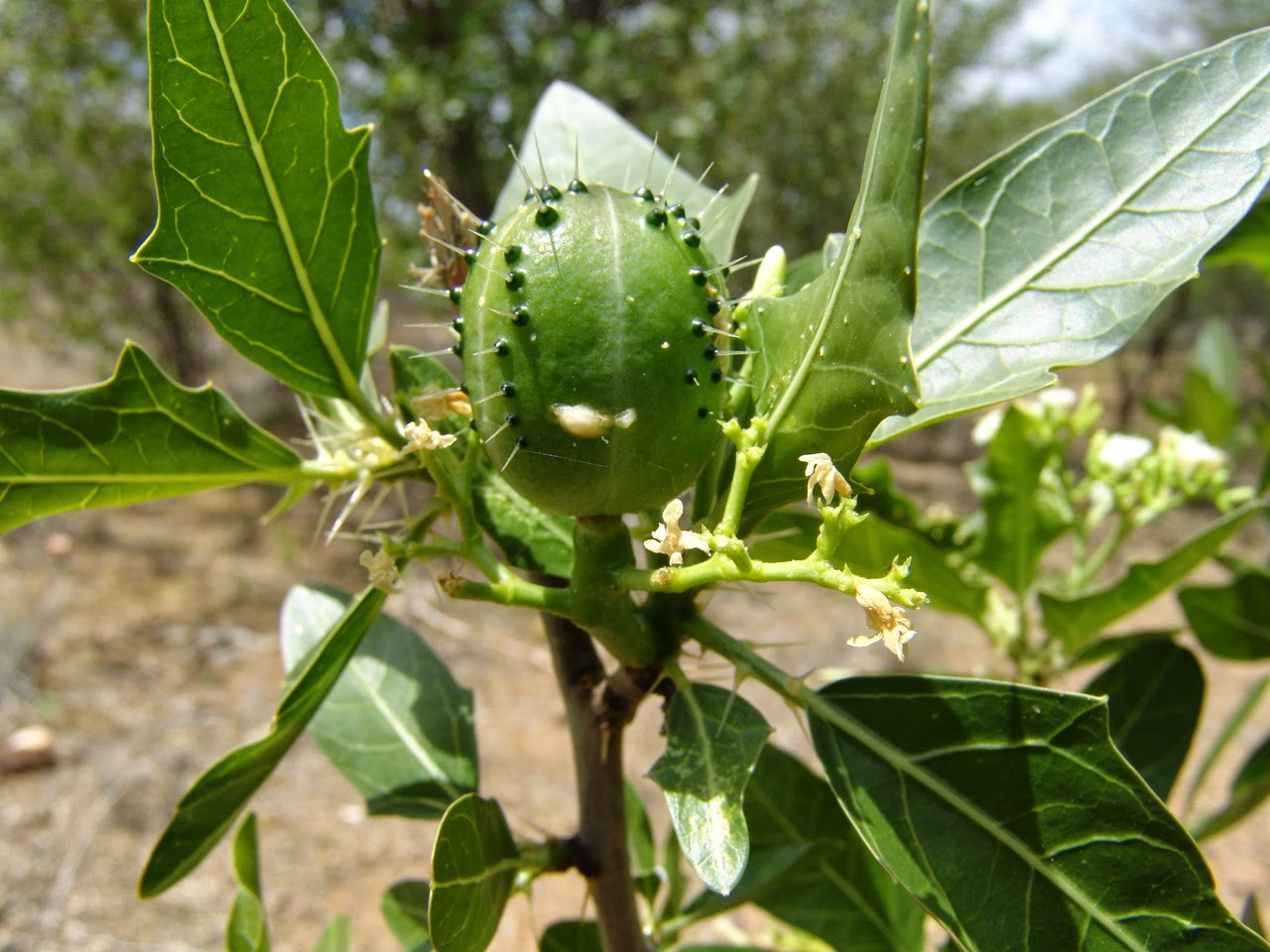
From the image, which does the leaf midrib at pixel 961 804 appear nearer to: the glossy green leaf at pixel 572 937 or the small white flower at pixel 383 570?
the small white flower at pixel 383 570

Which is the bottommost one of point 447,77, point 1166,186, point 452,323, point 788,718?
point 788,718

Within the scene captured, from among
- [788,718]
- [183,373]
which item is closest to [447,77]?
[183,373]

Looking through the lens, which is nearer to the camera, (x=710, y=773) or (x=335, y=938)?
(x=710, y=773)

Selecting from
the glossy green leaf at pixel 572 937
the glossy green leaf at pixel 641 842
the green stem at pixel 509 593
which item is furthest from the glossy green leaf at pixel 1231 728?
the green stem at pixel 509 593

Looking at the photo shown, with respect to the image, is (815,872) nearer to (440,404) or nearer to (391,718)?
(391,718)

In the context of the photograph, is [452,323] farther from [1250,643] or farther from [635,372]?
[1250,643]

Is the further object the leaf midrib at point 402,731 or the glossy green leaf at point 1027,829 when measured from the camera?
the leaf midrib at point 402,731

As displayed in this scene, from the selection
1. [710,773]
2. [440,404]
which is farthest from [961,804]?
[440,404]
